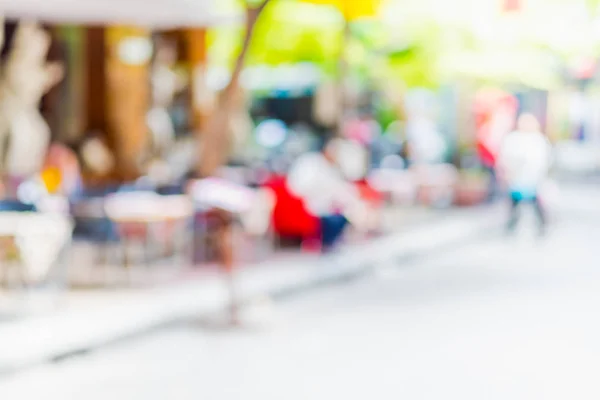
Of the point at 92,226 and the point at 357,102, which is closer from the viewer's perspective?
the point at 92,226

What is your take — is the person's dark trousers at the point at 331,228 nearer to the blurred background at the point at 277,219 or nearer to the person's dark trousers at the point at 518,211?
the blurred background at the point at 277,219

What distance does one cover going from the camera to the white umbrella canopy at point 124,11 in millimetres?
12180

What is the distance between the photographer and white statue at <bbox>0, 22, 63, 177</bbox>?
57.3ft

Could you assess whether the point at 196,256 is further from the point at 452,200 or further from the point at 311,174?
the point at 452,200

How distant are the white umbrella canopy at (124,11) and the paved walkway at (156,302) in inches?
124

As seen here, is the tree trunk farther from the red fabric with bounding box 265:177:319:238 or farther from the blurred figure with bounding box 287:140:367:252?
the red fabric with bounding box 265:177:319:238

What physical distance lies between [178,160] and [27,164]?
14.1ft

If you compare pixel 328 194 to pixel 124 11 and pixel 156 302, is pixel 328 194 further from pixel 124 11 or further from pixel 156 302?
pixel 156 302

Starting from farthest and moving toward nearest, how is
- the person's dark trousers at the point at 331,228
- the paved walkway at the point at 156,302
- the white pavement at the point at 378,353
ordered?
the person's dark trousers at the point at 331,228 → the paved walkway at the point at 156,302 → the white pavement at the point at 378,353

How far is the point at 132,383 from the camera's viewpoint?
8633 millimetres

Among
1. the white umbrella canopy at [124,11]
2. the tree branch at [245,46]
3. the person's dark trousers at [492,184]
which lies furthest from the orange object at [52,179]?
the person's dark trousers at [492,184]

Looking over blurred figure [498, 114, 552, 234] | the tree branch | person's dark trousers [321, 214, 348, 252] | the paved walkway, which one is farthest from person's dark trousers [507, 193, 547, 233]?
the tree branch

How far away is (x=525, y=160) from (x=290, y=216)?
16.1ft

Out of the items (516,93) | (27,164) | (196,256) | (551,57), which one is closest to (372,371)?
(196,256)
